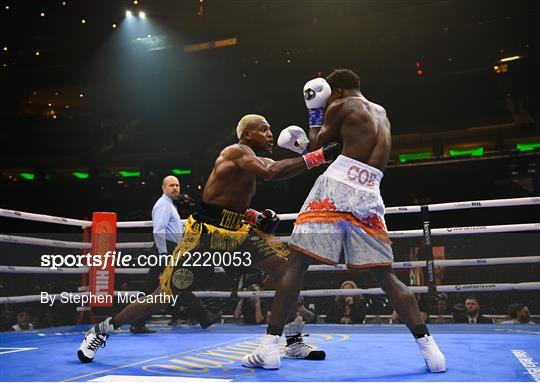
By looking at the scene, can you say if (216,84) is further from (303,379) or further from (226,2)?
(303,379)

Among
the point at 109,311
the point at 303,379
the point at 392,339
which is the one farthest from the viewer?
the point at 109,311

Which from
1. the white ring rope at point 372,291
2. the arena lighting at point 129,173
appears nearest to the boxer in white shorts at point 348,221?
the white ring rope at point 372,291

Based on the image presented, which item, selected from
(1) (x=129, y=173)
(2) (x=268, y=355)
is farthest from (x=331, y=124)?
(1) (x=129, y=173)

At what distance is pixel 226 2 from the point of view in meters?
10.8

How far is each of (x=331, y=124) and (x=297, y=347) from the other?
1069mm

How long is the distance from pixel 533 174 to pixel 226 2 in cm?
679

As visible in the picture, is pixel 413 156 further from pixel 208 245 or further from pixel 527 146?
pixel 208 245

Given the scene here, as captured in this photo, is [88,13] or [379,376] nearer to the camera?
[379,376]

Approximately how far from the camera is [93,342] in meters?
2.43

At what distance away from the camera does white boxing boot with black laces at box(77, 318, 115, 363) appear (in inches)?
94.3

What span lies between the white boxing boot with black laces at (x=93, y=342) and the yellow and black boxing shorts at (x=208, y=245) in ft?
1.07

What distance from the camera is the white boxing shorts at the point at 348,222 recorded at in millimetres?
2170

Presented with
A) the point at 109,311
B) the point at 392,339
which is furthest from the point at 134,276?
the point at 392,339

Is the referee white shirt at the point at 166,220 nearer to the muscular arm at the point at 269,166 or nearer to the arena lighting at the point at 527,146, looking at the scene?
the muscular arm at the point at 269,166
